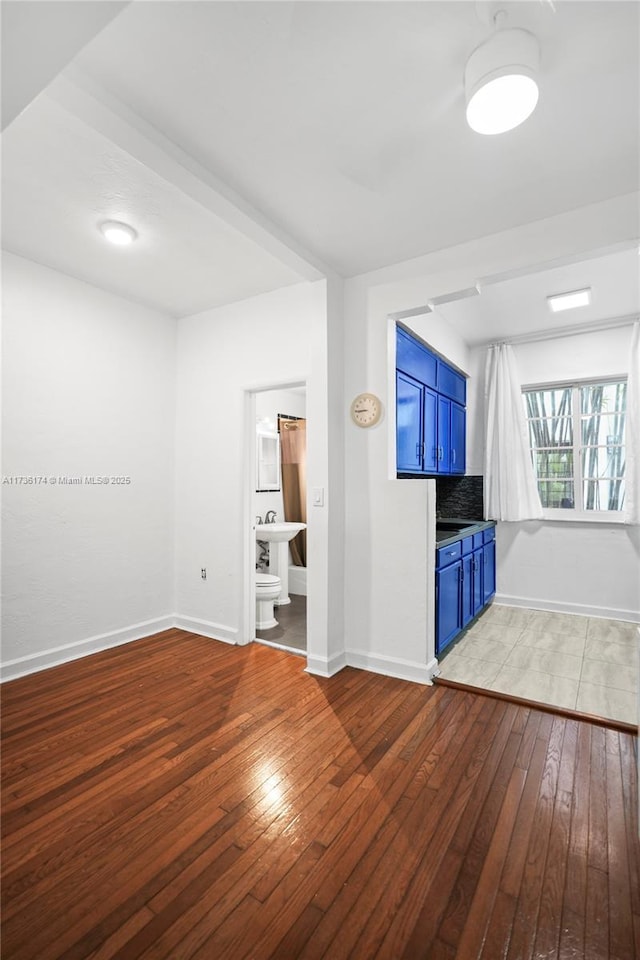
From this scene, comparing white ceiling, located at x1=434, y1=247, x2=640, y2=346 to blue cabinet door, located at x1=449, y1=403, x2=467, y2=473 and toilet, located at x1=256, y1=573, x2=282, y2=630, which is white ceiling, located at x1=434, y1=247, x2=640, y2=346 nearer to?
blue cabinet door, located at x1=449, y1=403, x2=467, y2=473

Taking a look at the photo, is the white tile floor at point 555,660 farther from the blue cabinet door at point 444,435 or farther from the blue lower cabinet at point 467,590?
the blue cabinet door at point 444,435

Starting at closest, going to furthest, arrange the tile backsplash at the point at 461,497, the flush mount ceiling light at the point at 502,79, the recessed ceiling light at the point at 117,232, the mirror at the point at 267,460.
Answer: the flush mount ceiling light at the point at 502,79 → the recessed ceiling light at the point at 117,232 → the mirror at the point at 267,460 → the tile backsplash at the point at 461,497

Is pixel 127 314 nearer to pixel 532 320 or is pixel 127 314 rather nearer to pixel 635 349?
pixel 532 320

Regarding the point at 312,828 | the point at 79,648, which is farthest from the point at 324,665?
the point at 79,648

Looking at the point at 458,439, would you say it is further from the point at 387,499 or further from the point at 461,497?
the point at 387,499

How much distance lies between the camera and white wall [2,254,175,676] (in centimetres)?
308

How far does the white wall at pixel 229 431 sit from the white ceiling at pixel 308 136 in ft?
1.93

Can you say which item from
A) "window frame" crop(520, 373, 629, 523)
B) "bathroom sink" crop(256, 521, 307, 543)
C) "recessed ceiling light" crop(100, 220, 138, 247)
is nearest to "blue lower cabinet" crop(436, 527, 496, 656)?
"window frame" crop(520, 373, 629, 523)

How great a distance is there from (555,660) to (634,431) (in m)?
2.33

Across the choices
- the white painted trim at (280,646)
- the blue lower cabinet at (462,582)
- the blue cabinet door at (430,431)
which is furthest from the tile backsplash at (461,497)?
the white painted trim at (280,646)

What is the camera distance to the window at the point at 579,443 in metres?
4.52

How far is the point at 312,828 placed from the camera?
1.71 m

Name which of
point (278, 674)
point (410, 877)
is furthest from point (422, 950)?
point (278, 674)

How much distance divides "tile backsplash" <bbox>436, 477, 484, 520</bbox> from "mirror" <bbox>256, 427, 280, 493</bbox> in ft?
6.20
